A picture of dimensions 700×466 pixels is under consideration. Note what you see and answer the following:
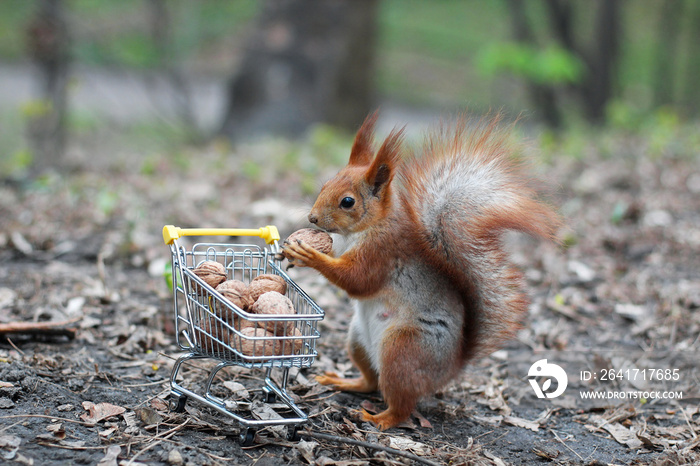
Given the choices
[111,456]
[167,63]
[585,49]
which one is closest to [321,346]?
[111,456]

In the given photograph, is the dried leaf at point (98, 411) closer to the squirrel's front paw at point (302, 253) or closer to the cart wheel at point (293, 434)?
the cart wheel at point (293, 434)

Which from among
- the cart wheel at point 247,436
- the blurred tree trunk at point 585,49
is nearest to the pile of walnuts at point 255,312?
the cart wheel at point 247,436

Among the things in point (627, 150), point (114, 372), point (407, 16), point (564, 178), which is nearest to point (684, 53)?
point (407, 16)

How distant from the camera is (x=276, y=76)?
691 cm

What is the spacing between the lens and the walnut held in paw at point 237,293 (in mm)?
1915

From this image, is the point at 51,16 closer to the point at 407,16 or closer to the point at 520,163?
the point at 520,163

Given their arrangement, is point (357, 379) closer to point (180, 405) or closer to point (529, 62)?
point (180, 405)

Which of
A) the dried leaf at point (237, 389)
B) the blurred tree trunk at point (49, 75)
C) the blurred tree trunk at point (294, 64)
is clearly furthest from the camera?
the blurred tree trunk at point (294, 64)

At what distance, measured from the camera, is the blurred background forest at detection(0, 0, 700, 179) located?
6078 mm

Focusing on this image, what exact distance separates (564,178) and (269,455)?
13.0ft

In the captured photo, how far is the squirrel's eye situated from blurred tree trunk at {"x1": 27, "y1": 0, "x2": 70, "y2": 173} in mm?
4333

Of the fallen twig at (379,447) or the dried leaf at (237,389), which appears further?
the dried leaf at (237,389)

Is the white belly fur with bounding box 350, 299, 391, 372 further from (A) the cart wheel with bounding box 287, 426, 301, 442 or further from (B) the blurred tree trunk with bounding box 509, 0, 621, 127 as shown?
(B) the blurred tree trunk with bounding box 509, 0, 621, 127

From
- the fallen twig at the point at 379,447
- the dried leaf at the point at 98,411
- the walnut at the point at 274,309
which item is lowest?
the fallen twig at the point at 379,447
